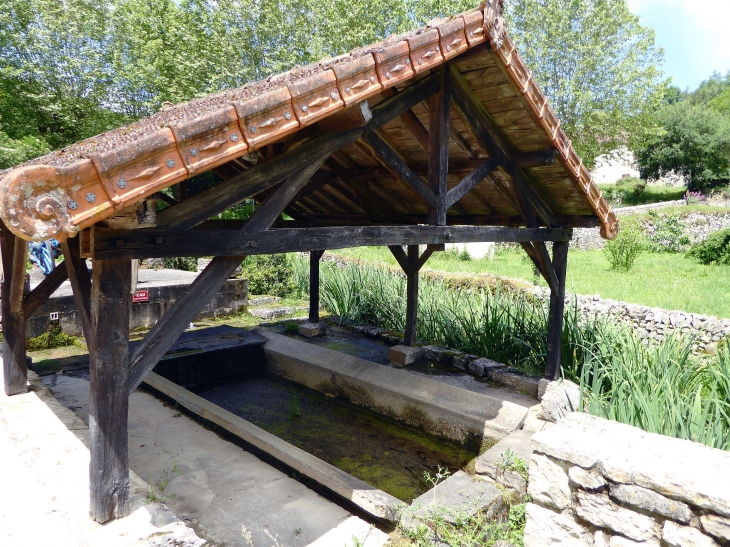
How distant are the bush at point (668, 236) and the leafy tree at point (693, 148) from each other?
36.3ft

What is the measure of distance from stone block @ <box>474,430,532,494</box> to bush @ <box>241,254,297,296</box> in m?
8.24

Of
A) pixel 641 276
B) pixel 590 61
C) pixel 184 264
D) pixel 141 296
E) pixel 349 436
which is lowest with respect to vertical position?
pixel 349 436

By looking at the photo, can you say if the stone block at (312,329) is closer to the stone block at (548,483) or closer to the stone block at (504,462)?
the stone block at (504,462)

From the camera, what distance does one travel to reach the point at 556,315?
5.18m

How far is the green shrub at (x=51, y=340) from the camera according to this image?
707cm

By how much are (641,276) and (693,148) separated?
23.6 m

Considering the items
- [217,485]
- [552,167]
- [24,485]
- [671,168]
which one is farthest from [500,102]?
[671,168]

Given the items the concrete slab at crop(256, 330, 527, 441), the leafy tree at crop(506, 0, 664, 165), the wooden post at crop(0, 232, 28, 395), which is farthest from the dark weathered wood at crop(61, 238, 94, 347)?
the leafy tree at crop(506, 0, 664, 165)

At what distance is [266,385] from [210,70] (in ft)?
57.5

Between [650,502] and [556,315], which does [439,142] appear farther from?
[556,315]

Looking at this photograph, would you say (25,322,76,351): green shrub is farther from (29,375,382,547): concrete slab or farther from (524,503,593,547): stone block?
(524,503,593,547): stone block

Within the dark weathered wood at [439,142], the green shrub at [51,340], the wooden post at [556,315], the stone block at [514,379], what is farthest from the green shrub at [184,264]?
the dark weathered wood at [439,142]

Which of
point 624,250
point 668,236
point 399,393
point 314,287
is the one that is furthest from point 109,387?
point 668,236

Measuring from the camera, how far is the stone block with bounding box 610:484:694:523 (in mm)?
2219
